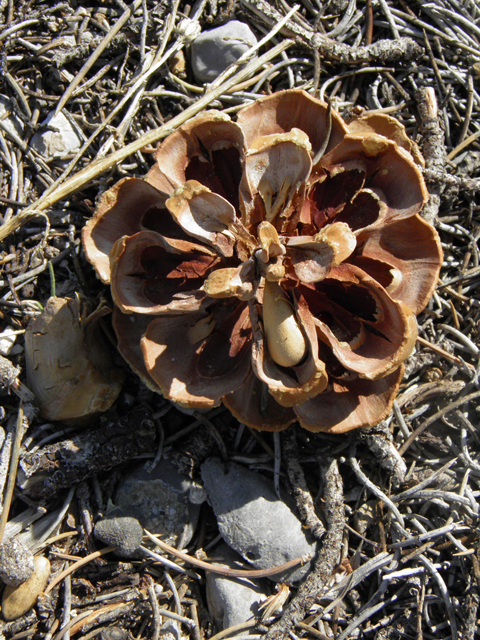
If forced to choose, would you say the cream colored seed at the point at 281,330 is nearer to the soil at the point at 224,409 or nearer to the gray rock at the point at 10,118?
the soil at the point at 224,409

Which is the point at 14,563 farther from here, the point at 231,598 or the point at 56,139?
the point at 56,139

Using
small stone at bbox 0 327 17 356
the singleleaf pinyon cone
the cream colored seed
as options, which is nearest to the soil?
small stone at bbox 0 327 17 356

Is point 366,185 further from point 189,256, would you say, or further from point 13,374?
point 13,374

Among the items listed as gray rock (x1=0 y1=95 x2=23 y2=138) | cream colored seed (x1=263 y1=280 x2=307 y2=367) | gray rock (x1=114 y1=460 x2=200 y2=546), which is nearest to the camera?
cream colored seed (x1=263 y1=280 x2=307 y2=367)

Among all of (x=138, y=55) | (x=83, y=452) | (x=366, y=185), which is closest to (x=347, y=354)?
(x=366, y=185)

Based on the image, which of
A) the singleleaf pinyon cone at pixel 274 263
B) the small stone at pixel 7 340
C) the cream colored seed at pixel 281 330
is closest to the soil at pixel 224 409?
the small stone at pixel 7 340

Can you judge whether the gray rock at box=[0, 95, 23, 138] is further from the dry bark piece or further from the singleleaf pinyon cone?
the dry bark piece

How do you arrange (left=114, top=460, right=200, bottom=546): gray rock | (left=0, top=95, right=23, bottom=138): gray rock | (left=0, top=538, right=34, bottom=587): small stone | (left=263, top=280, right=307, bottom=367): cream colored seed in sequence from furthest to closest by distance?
(left=0, top=95, right=23, bottom=138): gray rock
(left=114, top=460, right=200, bottom=546): gray rock
(left=0, top=538, right=34, bottom=587): small stone
(left=263, top=280, right=307, bottom=367): cream colored seed
